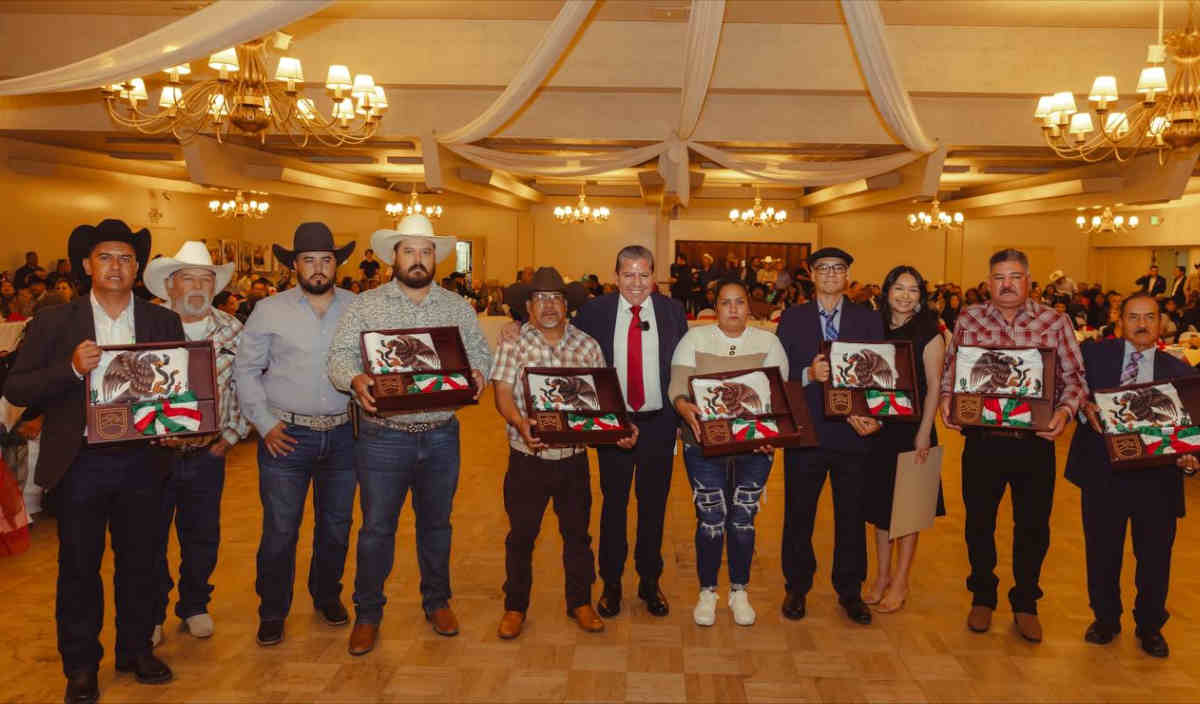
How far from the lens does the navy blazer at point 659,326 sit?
156 inches

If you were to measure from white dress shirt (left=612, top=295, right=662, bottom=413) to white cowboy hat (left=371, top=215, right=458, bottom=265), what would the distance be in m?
0.83

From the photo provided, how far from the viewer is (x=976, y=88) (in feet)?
30.7

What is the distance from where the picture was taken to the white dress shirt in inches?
155

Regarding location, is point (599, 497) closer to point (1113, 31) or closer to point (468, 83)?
point (468, 83)

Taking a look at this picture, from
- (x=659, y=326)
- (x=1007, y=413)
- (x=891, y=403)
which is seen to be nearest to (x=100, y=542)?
(x=659, y=326)

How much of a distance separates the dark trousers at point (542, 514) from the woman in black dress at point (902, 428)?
136 cm

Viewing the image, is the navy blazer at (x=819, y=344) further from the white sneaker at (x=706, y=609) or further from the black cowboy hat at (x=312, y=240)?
the black cowboy hat at (x=312, y=240)

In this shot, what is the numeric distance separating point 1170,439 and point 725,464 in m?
1.76

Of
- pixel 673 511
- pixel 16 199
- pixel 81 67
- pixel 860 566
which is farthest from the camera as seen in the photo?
pixel 16 199

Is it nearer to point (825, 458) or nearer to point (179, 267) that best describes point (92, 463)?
point (179, 267)

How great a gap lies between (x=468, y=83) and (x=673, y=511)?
5696mm

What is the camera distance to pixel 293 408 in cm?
361

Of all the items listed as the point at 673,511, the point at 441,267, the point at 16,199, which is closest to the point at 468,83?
the point at 673,511

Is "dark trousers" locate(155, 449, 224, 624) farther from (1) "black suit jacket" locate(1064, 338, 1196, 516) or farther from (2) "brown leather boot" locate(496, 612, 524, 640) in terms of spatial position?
(1) "black suit jacket" locate(1064, 338, 1196, 516)
